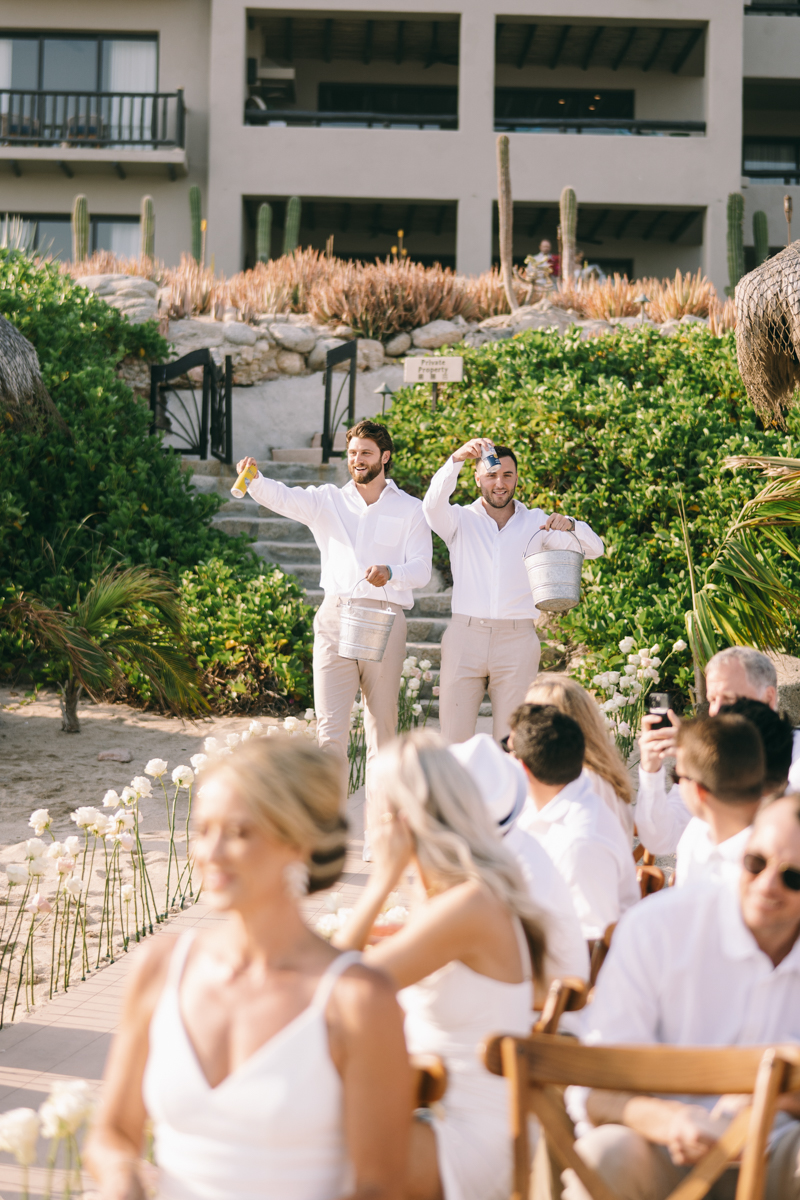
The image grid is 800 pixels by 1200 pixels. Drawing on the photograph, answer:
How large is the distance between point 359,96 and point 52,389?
45.4ft

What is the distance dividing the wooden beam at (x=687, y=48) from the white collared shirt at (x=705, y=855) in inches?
785

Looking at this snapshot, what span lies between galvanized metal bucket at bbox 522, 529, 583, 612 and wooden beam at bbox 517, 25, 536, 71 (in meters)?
17.4

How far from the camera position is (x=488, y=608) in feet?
17.1

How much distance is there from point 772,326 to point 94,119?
16955 millimetres

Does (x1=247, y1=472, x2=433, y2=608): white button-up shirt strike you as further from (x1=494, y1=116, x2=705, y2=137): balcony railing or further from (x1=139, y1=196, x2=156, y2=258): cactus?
(x1=494, y1=116, x2=705, y2=137): balcony railing

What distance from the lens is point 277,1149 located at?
164 cm

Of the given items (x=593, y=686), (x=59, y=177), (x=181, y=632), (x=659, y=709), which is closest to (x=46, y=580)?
(x=181, y=632)

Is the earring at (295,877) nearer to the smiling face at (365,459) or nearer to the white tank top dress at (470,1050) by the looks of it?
the white tank top dress at (470,1050)

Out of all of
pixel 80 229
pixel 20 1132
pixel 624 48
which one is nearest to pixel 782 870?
pixel 20 1132

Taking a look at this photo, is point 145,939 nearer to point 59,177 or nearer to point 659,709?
point 659,709

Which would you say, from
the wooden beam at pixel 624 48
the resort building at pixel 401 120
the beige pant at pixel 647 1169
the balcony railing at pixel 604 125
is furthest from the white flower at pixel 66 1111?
the wooden beam at pixel 624 48

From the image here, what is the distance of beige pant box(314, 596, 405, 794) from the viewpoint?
17.1ft

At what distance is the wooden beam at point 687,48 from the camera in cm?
1934

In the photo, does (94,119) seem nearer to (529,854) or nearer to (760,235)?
(760,235)
